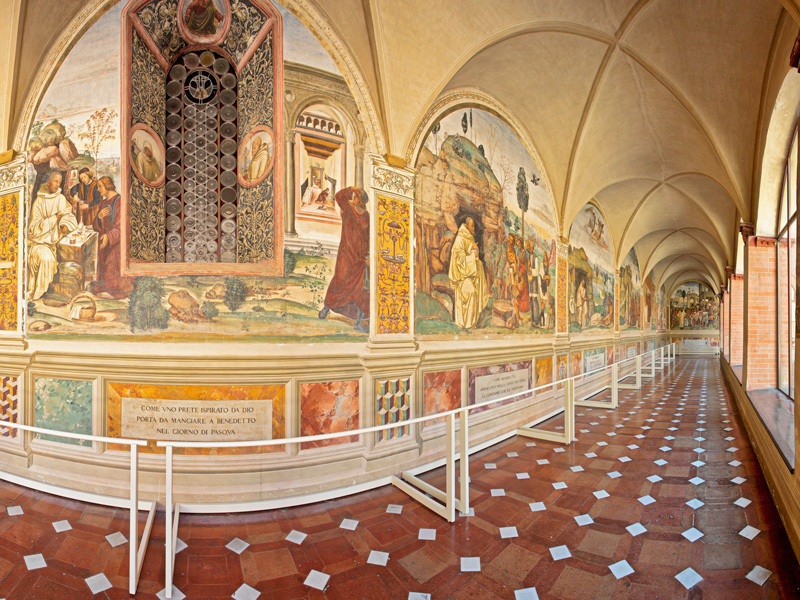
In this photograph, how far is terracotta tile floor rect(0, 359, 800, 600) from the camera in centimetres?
285

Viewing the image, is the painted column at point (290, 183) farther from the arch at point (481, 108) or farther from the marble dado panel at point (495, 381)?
the marble dado panel at point (495, 381)

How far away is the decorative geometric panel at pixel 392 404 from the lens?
497 centimetres

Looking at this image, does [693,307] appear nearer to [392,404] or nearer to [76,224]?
[392,404]

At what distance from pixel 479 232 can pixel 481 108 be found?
2.15 m

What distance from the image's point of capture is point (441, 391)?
5816 mm

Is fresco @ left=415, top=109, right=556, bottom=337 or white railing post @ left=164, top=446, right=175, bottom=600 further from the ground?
fresco @ left=415, top=109, right=556, bottom=337

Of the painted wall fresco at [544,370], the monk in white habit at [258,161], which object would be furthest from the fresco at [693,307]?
the monk in white habit at [258,161]

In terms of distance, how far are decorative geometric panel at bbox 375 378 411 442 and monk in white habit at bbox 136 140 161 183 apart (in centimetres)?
362

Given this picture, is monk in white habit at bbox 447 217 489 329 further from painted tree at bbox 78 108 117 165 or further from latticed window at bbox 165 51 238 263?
painted tree at bbox 78 108 117 165

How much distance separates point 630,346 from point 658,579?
1599 cm

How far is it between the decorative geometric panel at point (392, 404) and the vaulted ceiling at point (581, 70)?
2.99 meters

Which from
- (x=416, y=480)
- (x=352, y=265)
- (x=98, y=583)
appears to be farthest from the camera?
(x=352, y=265)


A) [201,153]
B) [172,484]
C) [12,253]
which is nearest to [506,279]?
[201,153]

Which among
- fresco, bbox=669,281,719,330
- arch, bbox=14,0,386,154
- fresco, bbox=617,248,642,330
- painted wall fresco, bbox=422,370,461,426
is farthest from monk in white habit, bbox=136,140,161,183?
fresco, bbox=669,281,719,330
